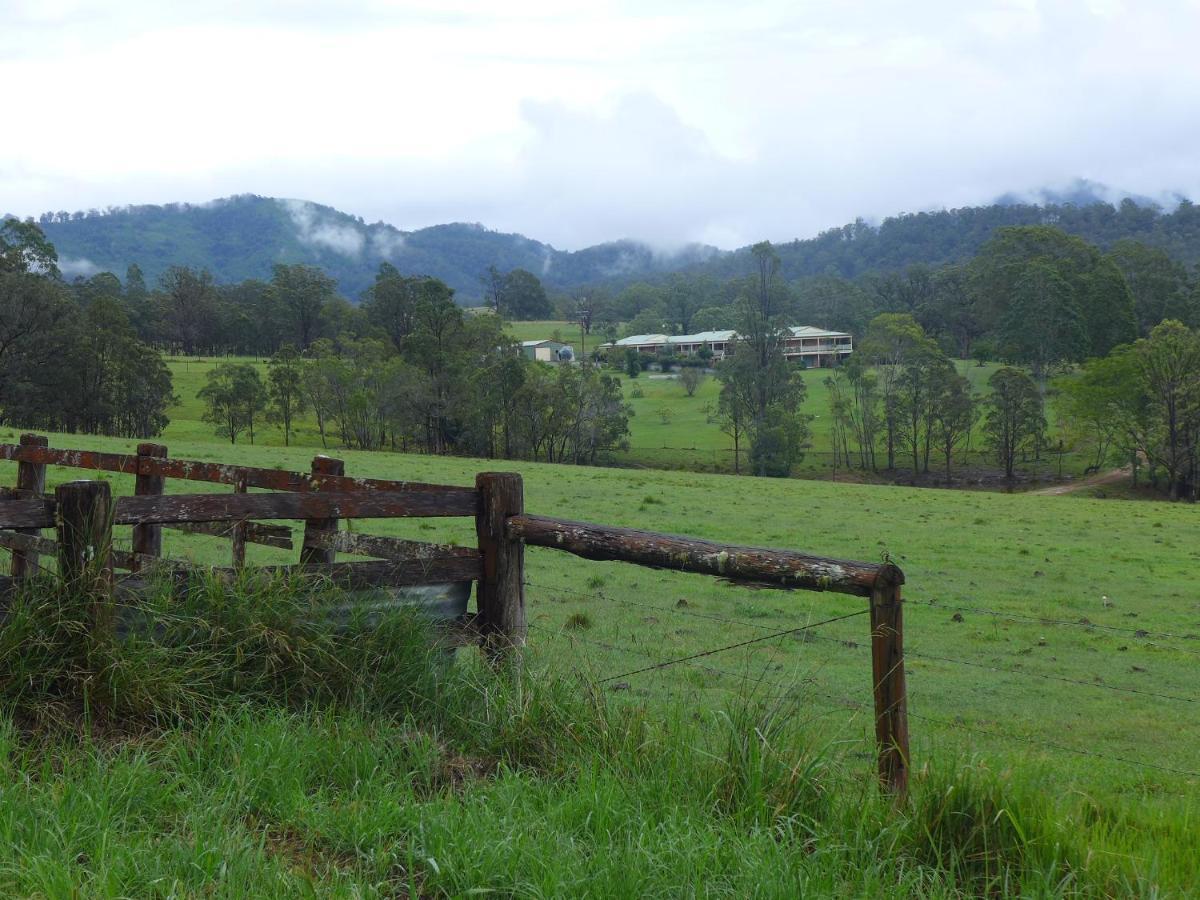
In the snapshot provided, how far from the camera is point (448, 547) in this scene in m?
6.78

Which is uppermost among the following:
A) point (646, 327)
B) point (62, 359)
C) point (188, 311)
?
point (646, 327)

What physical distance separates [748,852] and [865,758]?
204 cm

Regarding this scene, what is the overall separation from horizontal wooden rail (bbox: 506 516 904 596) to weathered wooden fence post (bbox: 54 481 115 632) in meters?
2.31

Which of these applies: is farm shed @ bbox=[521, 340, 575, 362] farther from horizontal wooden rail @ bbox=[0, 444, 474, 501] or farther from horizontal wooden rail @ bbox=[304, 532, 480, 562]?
horizontal wooden rail @ bbox=[304, 532, 480, 562]

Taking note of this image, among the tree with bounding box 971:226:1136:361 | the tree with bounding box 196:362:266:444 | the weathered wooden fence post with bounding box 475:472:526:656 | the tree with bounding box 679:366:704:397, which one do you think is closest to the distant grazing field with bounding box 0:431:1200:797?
the weathered wooden fence post with bounding box 475:472:526:656

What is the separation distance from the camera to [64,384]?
74312 millimetres

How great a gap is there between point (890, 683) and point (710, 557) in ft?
3.65

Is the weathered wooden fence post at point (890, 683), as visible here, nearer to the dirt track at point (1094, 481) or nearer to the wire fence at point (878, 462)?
the dirt track at point (1094, 481)

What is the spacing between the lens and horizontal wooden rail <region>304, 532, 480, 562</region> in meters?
6.73

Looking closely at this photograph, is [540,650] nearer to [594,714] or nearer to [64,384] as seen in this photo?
[594,714]

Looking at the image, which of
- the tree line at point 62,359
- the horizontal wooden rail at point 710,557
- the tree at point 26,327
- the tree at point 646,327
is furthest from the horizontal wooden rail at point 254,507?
the tree at point 646,327

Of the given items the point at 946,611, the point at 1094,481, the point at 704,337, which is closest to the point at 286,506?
the point at 946,611

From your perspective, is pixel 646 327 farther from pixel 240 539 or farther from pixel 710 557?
pixel 710 557

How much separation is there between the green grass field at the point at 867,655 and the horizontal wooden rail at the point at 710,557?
67 centimetres
